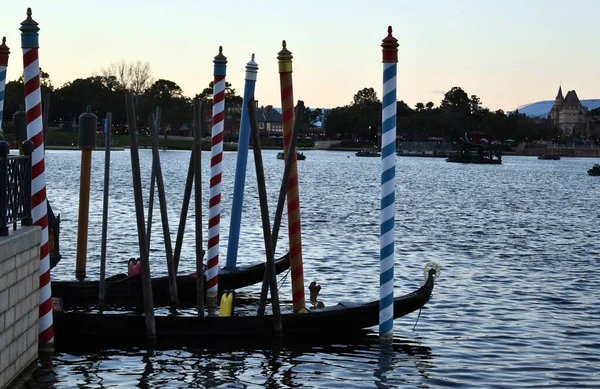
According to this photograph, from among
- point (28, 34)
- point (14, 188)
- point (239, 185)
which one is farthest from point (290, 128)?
point (14, 188)

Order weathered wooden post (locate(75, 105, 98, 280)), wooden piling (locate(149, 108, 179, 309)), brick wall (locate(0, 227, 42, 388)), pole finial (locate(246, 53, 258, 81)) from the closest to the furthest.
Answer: brick wall (locate(0, 227, 42, 388)) < wooden piling (locate(149, 108, 179, 309)) < pole finial (locate(246, 53, 258, 81)) < weathered wooden post (locate(75, 105, 98, 280))

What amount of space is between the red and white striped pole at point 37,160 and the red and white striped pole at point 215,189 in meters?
4.99

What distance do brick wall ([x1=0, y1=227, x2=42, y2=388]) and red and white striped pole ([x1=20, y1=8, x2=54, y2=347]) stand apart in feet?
1.18

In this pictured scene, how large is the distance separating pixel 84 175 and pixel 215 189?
15.4 feet

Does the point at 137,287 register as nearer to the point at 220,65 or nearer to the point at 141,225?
the point at 141,225

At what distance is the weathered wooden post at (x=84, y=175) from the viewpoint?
2166 cm

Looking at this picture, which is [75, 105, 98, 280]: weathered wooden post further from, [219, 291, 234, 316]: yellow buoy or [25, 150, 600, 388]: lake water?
[219, 291, 234, 316]: yellow buoy

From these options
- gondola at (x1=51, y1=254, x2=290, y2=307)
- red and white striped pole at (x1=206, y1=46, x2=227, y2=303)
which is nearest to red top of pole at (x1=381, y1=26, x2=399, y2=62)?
red and white striped pole at (x1=206, y1=46, x2=227, y2=303)

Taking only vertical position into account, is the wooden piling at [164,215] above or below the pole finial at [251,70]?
Result: below

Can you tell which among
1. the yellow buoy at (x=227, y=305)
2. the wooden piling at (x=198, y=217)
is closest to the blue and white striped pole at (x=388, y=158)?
the yellow buoy at (x=227, y=305)

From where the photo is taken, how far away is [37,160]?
14641mm

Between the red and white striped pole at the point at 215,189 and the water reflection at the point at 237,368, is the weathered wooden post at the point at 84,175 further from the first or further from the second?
the water reflection at the point at 237,368

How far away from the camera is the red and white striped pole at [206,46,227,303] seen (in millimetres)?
19359

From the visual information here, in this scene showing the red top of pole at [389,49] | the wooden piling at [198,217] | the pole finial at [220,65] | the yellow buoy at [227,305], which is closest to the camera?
the red top of pole at [389,49]
